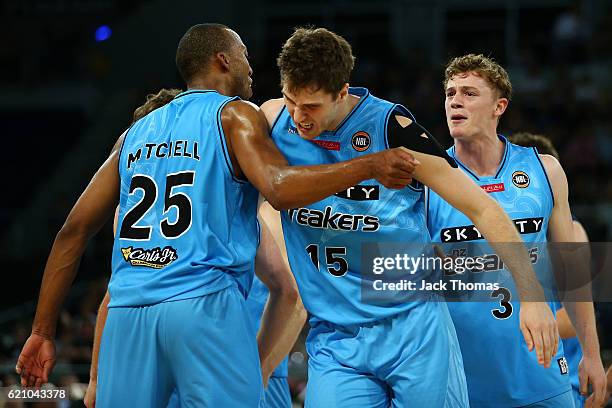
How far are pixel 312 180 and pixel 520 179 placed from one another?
163 centimetres

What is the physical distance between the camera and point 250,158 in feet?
12.7

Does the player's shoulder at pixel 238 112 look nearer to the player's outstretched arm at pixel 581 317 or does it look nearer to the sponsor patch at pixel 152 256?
the sponsor patch at pixel 152 256

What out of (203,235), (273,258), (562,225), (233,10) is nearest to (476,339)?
(562,225)

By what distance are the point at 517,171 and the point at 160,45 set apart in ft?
43.9

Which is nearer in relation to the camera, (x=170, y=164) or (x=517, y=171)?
(x=170, y=164)

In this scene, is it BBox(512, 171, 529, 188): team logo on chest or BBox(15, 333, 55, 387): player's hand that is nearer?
BBox(15, 333, 55, 387): player's hand

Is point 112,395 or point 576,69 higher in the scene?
point 576,69

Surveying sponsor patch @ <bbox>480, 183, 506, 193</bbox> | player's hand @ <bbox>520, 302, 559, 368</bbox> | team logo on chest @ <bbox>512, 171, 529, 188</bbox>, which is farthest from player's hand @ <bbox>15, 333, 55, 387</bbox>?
team logo on chest @ <bbox>512, 171, 529, 188</bbox>

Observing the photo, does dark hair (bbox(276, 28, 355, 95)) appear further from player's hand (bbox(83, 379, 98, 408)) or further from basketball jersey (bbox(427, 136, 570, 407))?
player's hand (bbox(83, 379, 98, 408))

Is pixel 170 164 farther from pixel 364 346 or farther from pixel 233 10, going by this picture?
pixel 233 10

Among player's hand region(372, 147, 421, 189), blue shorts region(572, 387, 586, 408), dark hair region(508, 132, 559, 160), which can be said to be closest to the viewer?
player's hand region(372, 147, 421, 189)

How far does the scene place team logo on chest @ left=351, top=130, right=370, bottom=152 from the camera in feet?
13.4

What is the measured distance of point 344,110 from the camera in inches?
162

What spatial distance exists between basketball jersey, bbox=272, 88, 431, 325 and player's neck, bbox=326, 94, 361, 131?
0.02m
